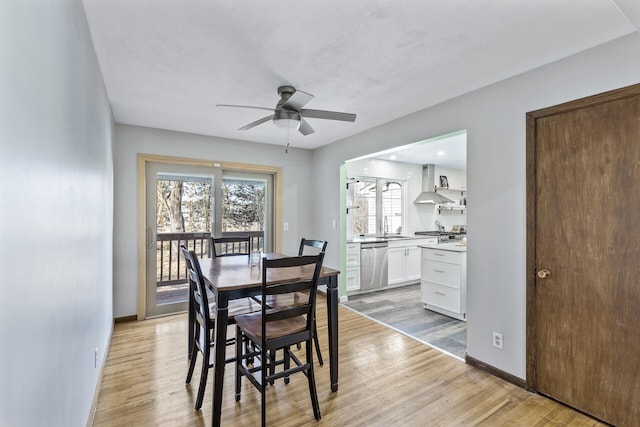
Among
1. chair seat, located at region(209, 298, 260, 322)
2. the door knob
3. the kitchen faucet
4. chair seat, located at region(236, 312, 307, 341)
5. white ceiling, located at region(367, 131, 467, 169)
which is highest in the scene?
white ceiling, located at region(367, 131, 467, 169)

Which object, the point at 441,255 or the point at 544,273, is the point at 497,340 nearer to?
the point at 544,273

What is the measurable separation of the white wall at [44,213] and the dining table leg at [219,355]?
2.23 feet

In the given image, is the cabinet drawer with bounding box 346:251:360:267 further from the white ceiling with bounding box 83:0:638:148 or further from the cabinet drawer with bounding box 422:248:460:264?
the white ceiling with bounding box 83:0:638:148

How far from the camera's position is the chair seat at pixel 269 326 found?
2.04m

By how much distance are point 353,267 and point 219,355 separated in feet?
10.9

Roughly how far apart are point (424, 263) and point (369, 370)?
208 cm

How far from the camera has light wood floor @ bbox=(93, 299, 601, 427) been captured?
205 cm

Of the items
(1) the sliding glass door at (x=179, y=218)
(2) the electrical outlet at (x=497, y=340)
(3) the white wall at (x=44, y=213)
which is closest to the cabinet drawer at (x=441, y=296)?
(2) the electrical outlet at (x=497, y=340)

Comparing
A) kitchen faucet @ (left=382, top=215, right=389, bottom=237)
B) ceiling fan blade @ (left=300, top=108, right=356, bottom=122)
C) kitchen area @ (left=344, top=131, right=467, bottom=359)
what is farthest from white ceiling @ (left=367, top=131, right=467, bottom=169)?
ceiling fan blade @ (left=300, top=108, right=356, bottom=122)

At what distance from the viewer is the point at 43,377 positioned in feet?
3.36

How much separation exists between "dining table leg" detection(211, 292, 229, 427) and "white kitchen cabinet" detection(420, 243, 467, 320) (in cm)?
304

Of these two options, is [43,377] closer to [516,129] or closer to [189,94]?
[189,94]

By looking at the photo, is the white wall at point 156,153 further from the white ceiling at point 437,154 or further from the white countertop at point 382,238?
the white ceiling at point 437,154

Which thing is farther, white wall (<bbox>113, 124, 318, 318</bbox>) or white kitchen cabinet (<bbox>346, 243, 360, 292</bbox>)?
white kitchen cabinet (<bbox>346, 243, 360, 292</bbox>)
